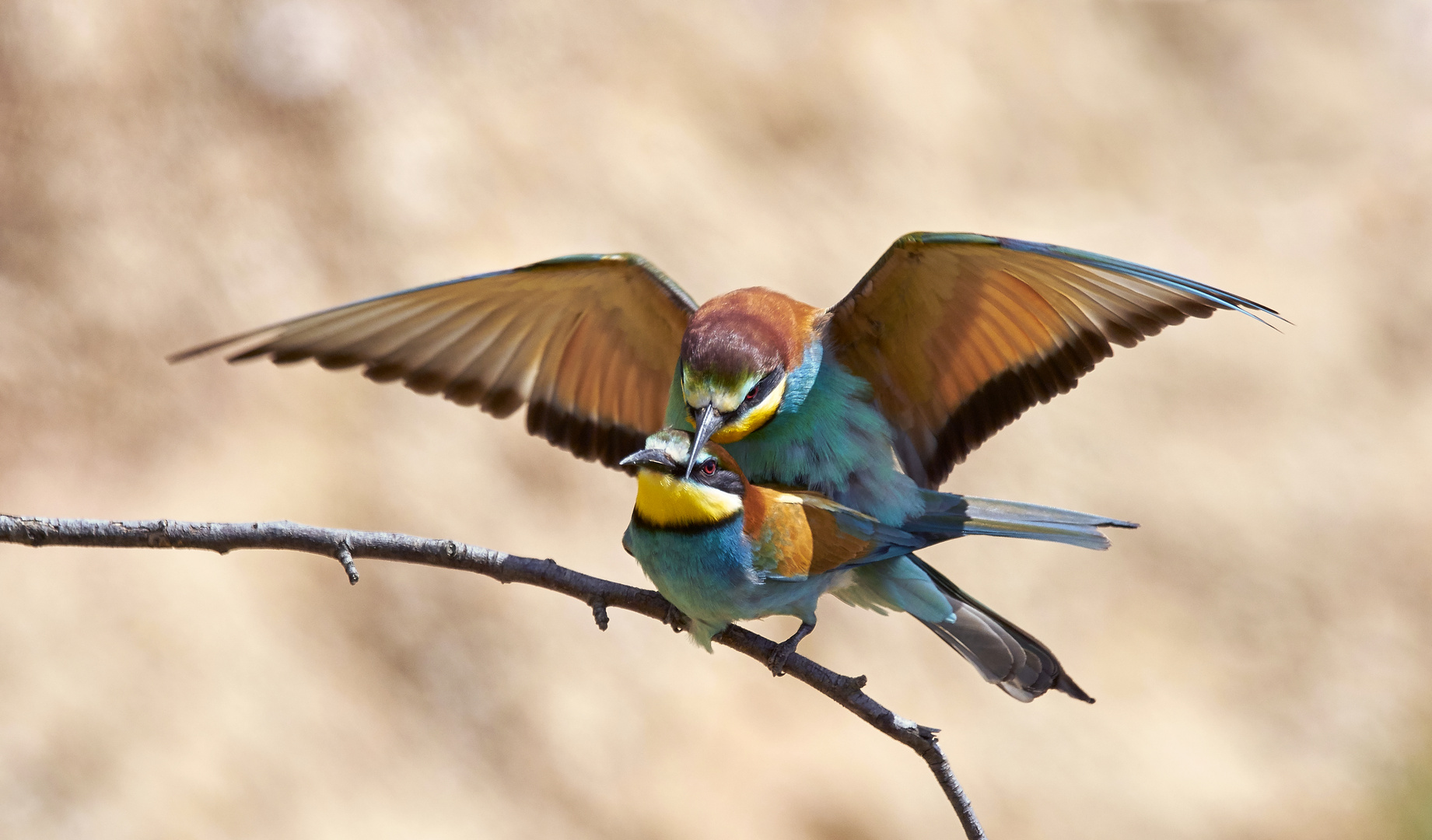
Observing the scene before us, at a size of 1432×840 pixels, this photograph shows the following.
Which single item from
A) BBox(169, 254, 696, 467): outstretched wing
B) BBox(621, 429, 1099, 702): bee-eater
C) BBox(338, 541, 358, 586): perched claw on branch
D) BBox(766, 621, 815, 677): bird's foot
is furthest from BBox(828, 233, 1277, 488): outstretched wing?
BBox(338, 541, 358, 586): perched claw on branch

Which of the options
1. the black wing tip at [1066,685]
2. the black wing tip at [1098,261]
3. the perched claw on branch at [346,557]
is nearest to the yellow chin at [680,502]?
the perched claw on branch at [346,557]

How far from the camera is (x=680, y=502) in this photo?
5.31ft

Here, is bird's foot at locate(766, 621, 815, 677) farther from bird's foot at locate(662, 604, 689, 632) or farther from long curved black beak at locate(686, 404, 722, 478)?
long curved black beak at locate(686, 404, 722, 478)

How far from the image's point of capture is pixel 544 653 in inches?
141

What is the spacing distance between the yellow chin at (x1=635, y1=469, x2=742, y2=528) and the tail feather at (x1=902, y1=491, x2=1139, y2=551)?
1.26ft

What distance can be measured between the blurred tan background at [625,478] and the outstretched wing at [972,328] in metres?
1.90

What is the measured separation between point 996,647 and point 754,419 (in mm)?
619

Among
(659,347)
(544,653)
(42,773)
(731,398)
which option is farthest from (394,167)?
(731,398)

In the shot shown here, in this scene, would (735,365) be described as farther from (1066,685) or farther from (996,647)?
(1066,685)

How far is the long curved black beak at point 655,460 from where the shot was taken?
5.15 feet

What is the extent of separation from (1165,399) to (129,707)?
12.3ft

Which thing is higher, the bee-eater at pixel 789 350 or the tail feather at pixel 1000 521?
the bee-eater at pixel 789 350

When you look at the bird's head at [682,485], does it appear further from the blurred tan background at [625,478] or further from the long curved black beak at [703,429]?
the blurred tan background at [625,478]

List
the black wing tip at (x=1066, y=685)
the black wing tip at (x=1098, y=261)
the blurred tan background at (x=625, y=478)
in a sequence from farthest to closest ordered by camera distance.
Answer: the blurred tan background at (x=625, y=478), the black wing tip at (x=1066, y=685), the black wing tip at (x=1098, y=261)
